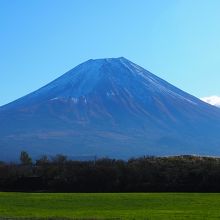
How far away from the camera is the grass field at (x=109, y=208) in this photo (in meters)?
20.1

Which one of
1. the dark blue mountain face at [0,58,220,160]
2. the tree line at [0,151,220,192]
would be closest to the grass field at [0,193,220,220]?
the tree line at [0,151,220,192]

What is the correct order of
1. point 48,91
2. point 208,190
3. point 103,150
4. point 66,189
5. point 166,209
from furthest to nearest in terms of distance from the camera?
point 48,91 → point 103,150 → point 66,189 → point 208,190 → point 166,209

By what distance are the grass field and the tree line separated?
1038 cm

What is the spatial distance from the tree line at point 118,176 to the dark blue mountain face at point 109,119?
280ft

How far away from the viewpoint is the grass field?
791 inches

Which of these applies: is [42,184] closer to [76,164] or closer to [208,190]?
[76,164]

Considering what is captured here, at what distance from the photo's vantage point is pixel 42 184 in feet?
135

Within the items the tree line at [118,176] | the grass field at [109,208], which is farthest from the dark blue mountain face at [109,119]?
the grass field at [109,208]

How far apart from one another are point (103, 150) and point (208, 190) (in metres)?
95.6

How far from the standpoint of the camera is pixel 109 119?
515 feet

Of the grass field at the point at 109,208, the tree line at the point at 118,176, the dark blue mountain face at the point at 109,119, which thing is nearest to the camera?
the grass field at the point at 109,208

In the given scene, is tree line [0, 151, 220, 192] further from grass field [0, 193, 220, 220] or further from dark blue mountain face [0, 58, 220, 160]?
dark blue mountain face [0, 58, 220, 160]

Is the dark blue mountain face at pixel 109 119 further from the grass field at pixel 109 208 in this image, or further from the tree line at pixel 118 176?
the grass field at pixel 109 208

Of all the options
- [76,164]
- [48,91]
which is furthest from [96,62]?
[76,164]
